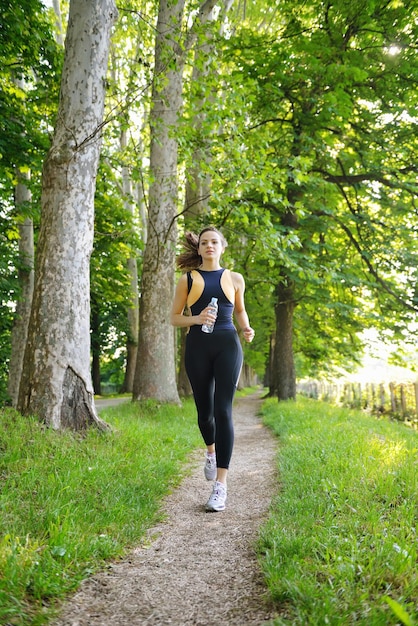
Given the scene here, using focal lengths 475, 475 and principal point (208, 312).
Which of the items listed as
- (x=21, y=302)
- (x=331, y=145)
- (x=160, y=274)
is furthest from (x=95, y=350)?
(x=331, y=145)

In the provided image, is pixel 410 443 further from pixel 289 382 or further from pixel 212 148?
pixel 289 382

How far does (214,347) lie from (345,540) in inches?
72.6

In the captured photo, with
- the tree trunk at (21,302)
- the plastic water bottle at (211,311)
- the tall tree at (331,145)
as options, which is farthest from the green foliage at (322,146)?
the tree trunk at (21,302)

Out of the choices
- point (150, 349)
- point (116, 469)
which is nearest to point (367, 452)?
point (116, 469)

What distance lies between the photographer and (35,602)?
232cm

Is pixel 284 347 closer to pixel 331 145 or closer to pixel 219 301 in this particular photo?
pixel 331 145

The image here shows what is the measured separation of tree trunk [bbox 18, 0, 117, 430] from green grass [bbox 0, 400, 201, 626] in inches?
16.2

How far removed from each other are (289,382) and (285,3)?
9.15m

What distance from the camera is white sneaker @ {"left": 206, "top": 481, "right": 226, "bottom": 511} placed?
3.97m

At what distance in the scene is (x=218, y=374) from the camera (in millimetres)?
4035

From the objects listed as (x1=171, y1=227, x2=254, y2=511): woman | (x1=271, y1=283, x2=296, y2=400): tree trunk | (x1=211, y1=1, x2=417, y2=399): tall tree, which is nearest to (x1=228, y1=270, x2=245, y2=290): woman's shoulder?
(x1=171, y1=227, x2=254, y2=511): woman

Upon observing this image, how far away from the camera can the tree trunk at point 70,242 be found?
16.8ft

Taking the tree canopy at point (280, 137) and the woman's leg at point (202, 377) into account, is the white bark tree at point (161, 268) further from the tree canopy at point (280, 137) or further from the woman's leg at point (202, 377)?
the woman's leg at point (202, 377)

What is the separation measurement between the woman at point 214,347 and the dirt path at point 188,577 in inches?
13.6
